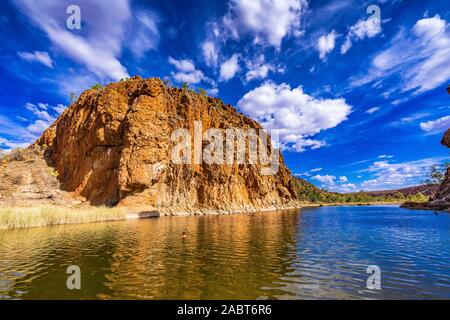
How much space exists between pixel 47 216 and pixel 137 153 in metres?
29.6

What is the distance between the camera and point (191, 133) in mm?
76312

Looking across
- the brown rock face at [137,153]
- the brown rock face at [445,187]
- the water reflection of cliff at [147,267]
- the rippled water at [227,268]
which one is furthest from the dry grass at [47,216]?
the brown rock face at [445,187]

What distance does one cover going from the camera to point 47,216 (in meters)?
36.8

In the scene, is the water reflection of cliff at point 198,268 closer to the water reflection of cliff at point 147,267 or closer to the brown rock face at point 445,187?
the water reflection of cliff at point 147,267

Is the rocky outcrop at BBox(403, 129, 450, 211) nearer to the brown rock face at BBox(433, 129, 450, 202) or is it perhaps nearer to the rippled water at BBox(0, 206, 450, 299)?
the brown rock face at BBox(433, 129, 450, 202)

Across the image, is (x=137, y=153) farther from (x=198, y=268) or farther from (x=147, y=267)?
(x=198, y=268)

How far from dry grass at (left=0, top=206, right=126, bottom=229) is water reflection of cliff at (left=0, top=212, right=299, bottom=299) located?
1062 centimetres

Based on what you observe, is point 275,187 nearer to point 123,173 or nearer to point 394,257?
point 123,173

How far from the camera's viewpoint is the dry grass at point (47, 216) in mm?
32375

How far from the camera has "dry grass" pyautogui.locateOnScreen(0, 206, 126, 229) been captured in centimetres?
3238

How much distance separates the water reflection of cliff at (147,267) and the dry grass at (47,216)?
10618 millimetres

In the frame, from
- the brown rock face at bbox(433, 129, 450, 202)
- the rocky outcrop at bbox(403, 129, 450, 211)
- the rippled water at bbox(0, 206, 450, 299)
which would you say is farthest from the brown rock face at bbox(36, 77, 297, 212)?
the brown rock face at bbox(433, 129, 450, 202)
